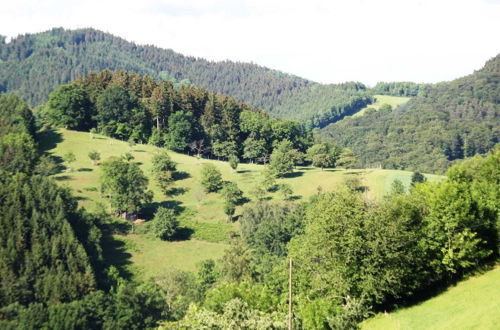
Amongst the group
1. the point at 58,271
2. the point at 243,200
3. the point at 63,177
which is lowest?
the point at 58,271

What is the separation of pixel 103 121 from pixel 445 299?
401ft

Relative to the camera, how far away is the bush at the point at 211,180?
11538 centimetres

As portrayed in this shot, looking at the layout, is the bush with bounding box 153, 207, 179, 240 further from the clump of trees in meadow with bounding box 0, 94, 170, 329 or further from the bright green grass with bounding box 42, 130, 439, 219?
the bright green grass with bounding box 42, 130, 439, 219

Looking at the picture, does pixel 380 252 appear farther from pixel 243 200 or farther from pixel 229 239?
pixel 243 200

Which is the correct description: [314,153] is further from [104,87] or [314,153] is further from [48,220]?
[48,220]

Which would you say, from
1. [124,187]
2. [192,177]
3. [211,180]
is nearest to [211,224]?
[211,180]

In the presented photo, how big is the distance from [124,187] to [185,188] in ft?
59.5

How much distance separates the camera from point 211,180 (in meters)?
116

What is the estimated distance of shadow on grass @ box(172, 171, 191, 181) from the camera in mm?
122088

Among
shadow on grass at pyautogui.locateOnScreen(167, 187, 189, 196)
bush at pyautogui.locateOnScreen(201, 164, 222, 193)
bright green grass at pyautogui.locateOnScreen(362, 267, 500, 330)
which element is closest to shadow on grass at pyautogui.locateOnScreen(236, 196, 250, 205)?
bush at pyautogui.locateOnScreen(201, 164, 222, 193)

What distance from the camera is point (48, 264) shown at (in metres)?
79.8

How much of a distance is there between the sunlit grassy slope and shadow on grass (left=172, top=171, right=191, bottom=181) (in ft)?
0.81

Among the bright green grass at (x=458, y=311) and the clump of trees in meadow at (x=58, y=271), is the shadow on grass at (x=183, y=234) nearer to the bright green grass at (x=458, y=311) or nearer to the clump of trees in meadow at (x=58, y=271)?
the clump of trees in meadow at (x=58, y=271)

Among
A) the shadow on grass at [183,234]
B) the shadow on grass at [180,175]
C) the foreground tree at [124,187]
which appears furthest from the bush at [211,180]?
the shadow on grass at [183,234]
